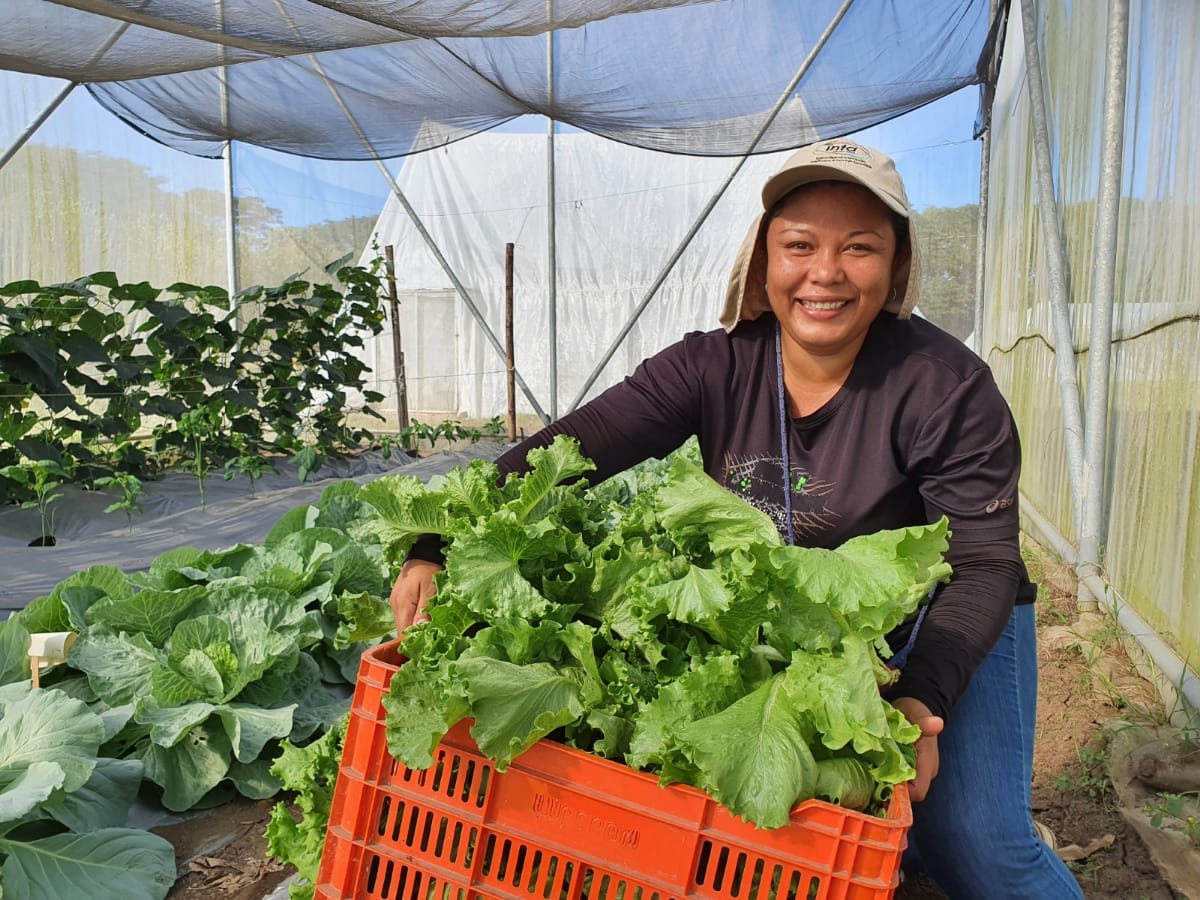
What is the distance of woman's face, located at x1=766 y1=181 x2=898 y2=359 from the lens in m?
1.72

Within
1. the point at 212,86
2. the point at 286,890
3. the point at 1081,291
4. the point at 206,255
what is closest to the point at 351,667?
the point at 286,890

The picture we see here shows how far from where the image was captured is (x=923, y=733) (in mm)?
1302

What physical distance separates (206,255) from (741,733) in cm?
1007

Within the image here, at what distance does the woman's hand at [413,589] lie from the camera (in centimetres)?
159

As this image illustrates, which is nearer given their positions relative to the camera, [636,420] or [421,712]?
[421,712]

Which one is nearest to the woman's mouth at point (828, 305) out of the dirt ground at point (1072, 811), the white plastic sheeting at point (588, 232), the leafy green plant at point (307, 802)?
the leafy green plant at point (307, 802)

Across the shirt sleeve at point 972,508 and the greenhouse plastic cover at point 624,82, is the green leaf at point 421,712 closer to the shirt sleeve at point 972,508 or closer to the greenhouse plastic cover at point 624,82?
the shirt sleeve at point 972,508

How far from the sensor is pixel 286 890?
7.11ft

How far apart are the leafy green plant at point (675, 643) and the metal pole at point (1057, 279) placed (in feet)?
12.6

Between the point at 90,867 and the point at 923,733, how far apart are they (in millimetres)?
1827

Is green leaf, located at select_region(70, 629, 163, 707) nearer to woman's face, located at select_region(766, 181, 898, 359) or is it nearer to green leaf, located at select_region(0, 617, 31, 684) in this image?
green leaf, located at select_region(0, 617, 31, 684)

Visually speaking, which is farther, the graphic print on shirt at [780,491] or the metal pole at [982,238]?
the metal pole at [982,238]

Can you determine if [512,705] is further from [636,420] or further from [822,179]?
[822,179]

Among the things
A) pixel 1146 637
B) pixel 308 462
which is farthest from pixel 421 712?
pixel 308 462
